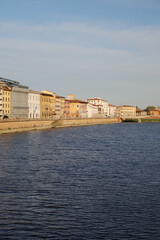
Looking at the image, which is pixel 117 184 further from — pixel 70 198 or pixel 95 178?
pixel 70 198

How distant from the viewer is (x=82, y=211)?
2100 cm

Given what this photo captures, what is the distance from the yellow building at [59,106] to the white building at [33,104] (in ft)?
76.2

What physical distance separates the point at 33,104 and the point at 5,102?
23.8 meters

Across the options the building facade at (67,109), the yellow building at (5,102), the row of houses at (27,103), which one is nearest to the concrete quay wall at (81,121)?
the row of houses at (27,103)

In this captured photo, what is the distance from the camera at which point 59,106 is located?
176125 mm

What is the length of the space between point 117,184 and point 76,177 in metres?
4.07

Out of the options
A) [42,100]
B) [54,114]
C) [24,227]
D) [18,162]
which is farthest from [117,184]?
[54,114]

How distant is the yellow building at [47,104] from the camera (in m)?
153

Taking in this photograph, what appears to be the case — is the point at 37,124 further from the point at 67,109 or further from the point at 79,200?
the point at 79,200

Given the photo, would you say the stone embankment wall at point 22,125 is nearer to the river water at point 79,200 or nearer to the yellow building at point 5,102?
the yellow building at point 5,102

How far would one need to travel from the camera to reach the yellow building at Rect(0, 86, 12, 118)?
117438mm

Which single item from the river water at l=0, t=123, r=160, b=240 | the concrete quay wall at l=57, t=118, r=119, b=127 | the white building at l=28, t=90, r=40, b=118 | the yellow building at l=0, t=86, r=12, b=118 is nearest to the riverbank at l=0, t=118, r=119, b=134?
the concrete quay wall at l=57, t=118, r=119, b=127

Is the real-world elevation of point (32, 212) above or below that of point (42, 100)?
below

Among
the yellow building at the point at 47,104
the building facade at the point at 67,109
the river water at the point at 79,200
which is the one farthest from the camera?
the building facade at the point at 67,109
